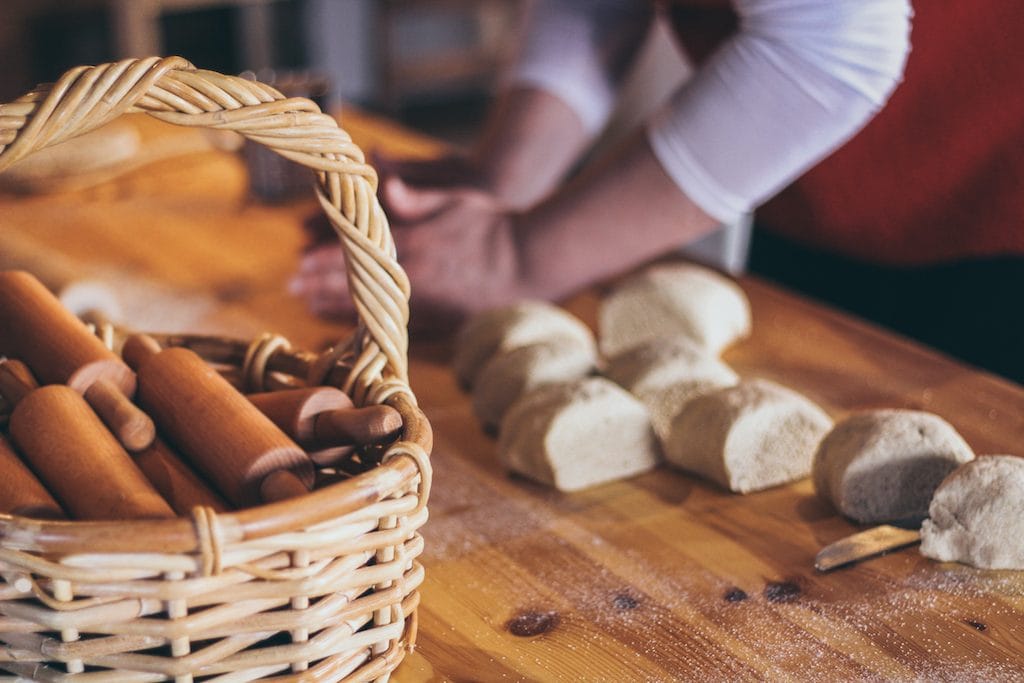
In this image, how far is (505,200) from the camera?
5.15ft

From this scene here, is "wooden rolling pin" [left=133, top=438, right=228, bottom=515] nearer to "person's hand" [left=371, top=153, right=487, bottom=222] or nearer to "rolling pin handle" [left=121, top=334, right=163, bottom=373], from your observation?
"rolling pin handle" [left=121, top=334, right=163, bottom=373]

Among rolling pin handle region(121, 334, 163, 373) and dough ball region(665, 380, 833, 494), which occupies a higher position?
rolling pin handle region(121, 334, 163, 373)

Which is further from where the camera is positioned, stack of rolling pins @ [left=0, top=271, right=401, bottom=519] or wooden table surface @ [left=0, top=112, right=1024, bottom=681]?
wooden table surface @ [left=0, top=112, right=1024, bottom=681]

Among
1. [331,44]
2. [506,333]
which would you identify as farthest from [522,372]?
[331,44]

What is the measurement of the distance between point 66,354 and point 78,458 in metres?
0.16

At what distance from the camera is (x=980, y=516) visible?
857mm

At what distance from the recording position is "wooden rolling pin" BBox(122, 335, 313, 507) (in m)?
0.69

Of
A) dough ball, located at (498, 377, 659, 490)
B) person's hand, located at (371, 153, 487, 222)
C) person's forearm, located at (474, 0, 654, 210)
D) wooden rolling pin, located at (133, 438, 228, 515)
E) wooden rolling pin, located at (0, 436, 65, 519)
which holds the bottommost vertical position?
dough ball, located at (498, 377, 659, 490)

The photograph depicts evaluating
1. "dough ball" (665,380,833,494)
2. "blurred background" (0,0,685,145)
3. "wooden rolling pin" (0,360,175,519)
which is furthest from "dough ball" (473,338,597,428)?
"blurred background" (0,0,685,145)

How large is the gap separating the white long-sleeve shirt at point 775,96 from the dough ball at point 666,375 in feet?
0.67

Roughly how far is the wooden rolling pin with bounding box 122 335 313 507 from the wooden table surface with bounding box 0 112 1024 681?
7.6 inches

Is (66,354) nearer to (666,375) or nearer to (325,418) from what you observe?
(325,418)

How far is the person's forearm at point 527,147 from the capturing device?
1580 mm

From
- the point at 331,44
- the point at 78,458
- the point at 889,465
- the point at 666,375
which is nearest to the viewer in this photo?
the point at 78,458
